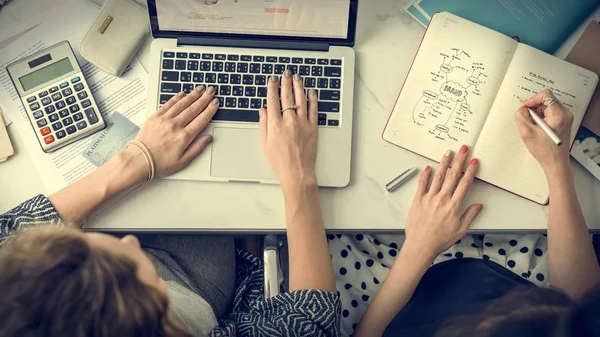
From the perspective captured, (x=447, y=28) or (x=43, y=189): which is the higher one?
(x=447, y=28)

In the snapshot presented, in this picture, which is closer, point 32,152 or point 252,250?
point 32,152

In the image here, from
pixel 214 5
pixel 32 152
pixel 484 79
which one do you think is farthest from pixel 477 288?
pixel 32 152

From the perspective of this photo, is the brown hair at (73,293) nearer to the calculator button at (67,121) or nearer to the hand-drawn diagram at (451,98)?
the calculator button at (67,121)

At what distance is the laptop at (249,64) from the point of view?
87cm

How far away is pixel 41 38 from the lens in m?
0.92

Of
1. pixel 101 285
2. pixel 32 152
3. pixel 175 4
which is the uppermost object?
pixel 175 4

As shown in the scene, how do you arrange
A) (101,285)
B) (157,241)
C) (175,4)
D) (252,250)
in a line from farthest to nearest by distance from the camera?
(252,250) < (157,241) < (175,4) < (101,285)

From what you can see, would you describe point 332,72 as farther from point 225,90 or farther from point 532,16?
point 532,16

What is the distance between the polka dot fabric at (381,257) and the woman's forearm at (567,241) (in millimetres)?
87

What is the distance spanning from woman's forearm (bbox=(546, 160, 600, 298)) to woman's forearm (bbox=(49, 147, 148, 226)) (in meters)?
0.64

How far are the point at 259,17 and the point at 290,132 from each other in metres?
0.20

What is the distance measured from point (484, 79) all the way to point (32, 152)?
2.45ft

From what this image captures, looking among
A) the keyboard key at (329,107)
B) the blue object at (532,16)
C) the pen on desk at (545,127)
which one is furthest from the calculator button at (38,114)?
the pen on desk at (545,127)

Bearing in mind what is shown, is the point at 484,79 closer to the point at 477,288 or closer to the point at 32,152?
the point at 477,288
